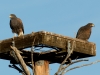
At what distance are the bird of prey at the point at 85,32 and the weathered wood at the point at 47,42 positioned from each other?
11.5ft

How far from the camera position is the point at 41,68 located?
8.95 m

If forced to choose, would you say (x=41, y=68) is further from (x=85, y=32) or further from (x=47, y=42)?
(x=85, y=32)

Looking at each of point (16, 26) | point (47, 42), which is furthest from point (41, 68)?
point (16, 26)

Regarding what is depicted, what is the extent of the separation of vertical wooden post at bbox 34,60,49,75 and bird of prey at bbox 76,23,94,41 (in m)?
4.07

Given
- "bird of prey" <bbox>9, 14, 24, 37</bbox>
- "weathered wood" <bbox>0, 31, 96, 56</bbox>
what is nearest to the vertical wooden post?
"weathered wood" <bbox>0, 31, 96, 56</bbox>

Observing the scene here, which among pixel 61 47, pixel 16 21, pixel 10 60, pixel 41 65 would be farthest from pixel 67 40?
pixel 16 21

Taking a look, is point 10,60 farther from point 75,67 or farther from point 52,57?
point 75,67

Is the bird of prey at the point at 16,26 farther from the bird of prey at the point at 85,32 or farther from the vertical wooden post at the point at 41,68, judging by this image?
the vertical wooden post at the point at 41,68

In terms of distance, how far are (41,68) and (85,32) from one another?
5144 millimetres

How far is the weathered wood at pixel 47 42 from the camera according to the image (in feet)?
27.6

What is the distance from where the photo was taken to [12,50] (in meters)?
8.76

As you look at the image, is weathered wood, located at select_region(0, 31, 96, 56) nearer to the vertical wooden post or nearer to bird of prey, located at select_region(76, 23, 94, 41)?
the vertical wooden post

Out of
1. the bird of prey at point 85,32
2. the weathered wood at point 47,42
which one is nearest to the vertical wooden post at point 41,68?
the weathered wood at point 47,42

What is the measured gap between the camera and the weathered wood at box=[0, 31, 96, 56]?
8.41 meters
